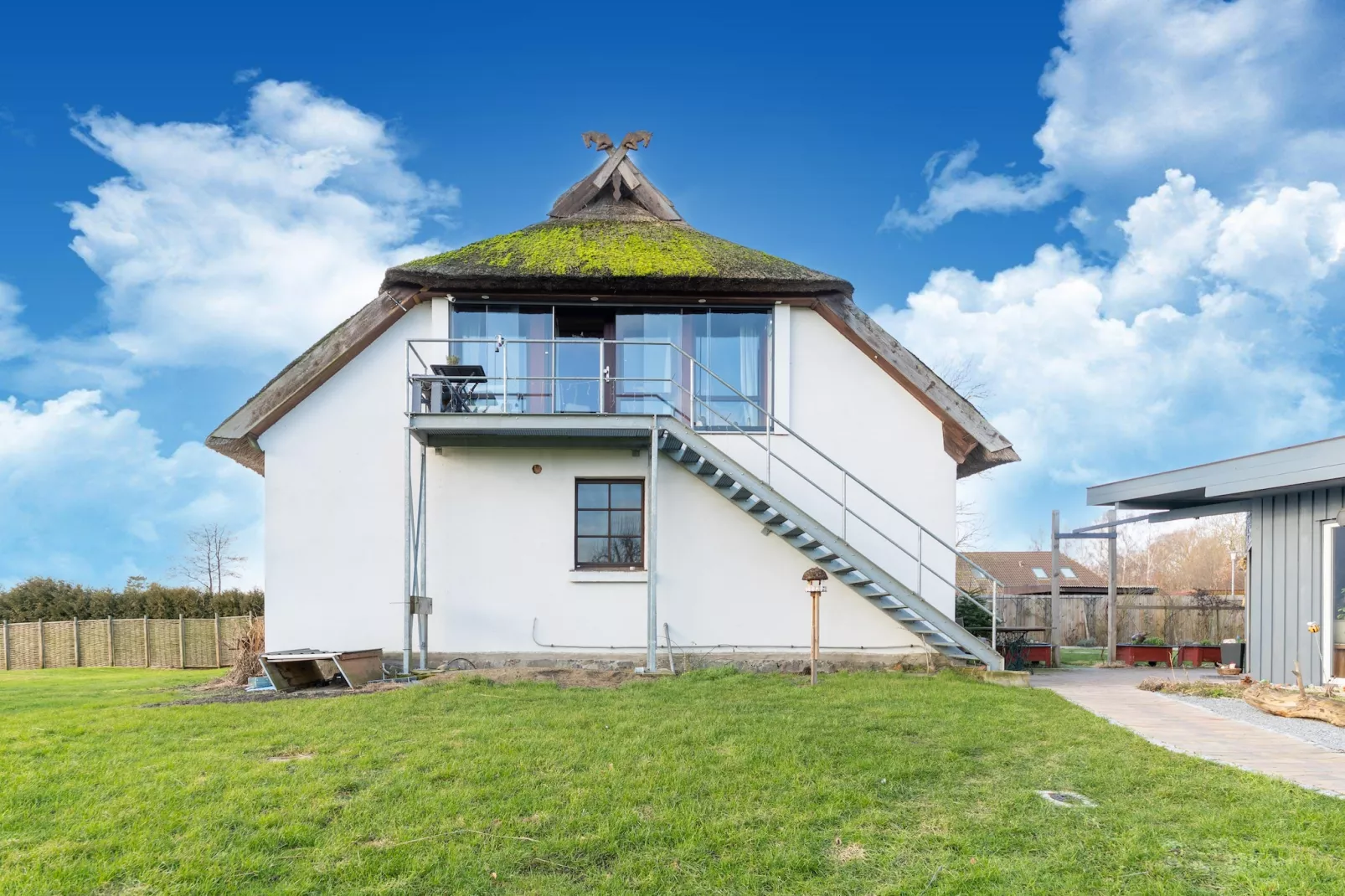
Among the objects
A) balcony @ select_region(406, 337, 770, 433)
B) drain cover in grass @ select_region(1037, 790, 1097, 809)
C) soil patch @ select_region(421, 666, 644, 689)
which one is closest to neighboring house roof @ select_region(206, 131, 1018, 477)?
balcony @ select_region(406, 337, 770, 433)

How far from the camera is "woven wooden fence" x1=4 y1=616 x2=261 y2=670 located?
22.8 m

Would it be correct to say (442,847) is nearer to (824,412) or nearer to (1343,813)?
(1343,813)

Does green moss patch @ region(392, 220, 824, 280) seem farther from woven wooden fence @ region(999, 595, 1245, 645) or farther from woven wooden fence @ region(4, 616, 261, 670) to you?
woven wooden fence @ region(4, 616, 261, 670)

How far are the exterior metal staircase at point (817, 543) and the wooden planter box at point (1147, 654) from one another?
6107mm

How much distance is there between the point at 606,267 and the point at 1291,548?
32.4ft

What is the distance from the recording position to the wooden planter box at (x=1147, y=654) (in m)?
17.3

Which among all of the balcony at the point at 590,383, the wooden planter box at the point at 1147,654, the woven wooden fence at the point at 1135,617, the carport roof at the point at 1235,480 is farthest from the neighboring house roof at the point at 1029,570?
the balcony at the point at 590,383

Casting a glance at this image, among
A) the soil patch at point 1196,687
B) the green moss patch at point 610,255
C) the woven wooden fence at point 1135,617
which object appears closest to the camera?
the soil patch at point 1196,687

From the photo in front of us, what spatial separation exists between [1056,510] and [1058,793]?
11.4 meters

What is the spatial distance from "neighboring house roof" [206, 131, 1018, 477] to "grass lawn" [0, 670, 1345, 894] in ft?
16.6

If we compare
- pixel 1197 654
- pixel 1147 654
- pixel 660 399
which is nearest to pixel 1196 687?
pixel 1147 654

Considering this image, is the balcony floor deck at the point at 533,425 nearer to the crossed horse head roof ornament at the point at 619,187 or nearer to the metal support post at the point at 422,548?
the metal support post at the point at 422,548

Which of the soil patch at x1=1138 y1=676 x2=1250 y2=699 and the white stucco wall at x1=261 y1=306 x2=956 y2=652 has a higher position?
the white stucco wall at x1=261 y1=306 x2=956 y2=652

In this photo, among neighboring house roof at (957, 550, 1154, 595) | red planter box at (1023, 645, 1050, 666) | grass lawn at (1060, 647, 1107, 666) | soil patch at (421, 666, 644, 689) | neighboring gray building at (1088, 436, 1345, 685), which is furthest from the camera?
neighboring house roof at (957, 550, 1154, 595)
